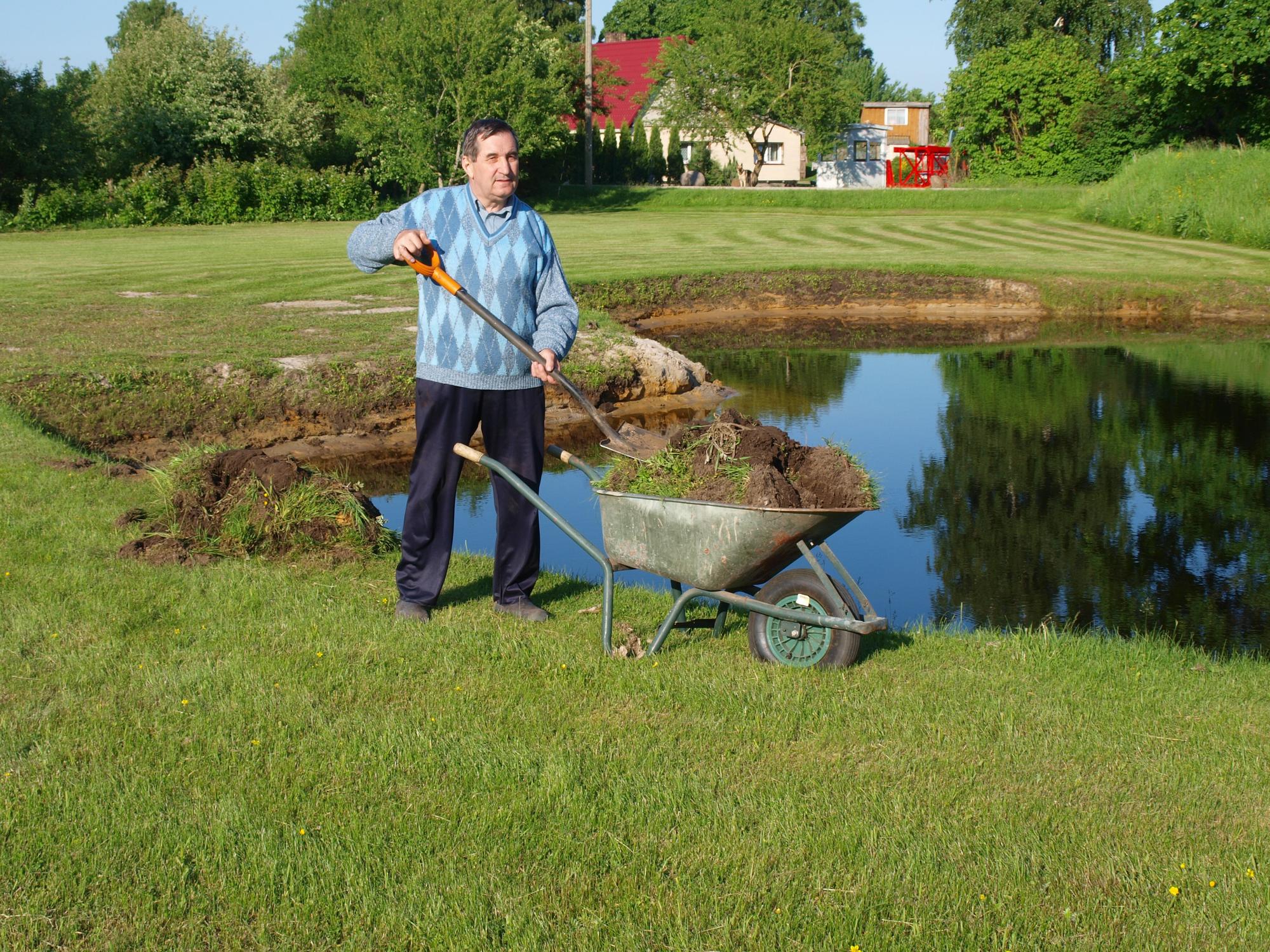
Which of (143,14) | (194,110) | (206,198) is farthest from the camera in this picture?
(143,14)

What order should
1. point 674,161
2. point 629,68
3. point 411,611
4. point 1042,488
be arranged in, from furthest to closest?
point 629,68
point 674,161
point 1042,488
point 411,611

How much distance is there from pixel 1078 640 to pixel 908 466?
4.06m

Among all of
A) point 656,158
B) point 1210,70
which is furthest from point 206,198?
point 1210,70

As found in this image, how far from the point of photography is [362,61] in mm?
33375

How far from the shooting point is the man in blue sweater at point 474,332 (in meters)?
4.12

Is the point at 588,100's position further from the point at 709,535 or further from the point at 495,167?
the point at 709,535

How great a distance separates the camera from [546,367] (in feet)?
13.2

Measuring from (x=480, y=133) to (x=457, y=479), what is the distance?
1298 millimetres

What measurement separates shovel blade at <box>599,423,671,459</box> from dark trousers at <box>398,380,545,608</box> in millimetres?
391

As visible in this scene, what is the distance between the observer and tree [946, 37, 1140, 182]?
3466cm

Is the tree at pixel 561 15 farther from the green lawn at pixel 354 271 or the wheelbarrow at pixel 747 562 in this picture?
the wheelbarrow at pixel 747 562

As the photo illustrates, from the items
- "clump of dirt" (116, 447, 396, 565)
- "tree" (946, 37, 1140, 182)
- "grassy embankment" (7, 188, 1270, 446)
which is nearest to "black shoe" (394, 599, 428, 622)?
"clump of dirt" (116, 447, 396, 565)

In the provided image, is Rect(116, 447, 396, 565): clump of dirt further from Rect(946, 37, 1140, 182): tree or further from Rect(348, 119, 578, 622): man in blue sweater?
Rect(946, 37, 1140, 182): tree

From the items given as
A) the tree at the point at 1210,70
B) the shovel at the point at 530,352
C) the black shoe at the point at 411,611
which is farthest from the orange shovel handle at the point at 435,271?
the tree at the point at 1210,70
